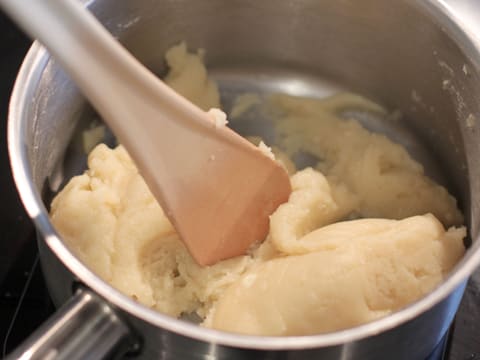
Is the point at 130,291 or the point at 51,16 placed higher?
the point at 51,16

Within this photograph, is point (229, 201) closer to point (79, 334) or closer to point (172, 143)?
point (172, 143)

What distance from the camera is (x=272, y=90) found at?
1.26m

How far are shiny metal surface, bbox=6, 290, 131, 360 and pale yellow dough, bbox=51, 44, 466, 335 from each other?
0.18m

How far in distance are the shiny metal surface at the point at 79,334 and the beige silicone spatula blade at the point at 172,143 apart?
0.63 feet

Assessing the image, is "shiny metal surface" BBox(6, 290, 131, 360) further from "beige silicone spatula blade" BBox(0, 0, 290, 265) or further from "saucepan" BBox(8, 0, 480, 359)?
"beige silicone spatula blade" BBox(0, 0, 290, 265)

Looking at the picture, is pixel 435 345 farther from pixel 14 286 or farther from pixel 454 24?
pixel 14 286

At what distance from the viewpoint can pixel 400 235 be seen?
0.86m

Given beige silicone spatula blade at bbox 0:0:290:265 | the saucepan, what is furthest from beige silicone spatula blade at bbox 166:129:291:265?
the saucepan

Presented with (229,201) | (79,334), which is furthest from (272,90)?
(79,334)

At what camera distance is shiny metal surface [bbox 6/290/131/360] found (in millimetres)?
634

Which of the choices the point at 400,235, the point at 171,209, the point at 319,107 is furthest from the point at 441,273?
the point at 319,107

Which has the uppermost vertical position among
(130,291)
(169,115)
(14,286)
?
(169,115)

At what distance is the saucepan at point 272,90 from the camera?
65 cm

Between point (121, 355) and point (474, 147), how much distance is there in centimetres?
60
